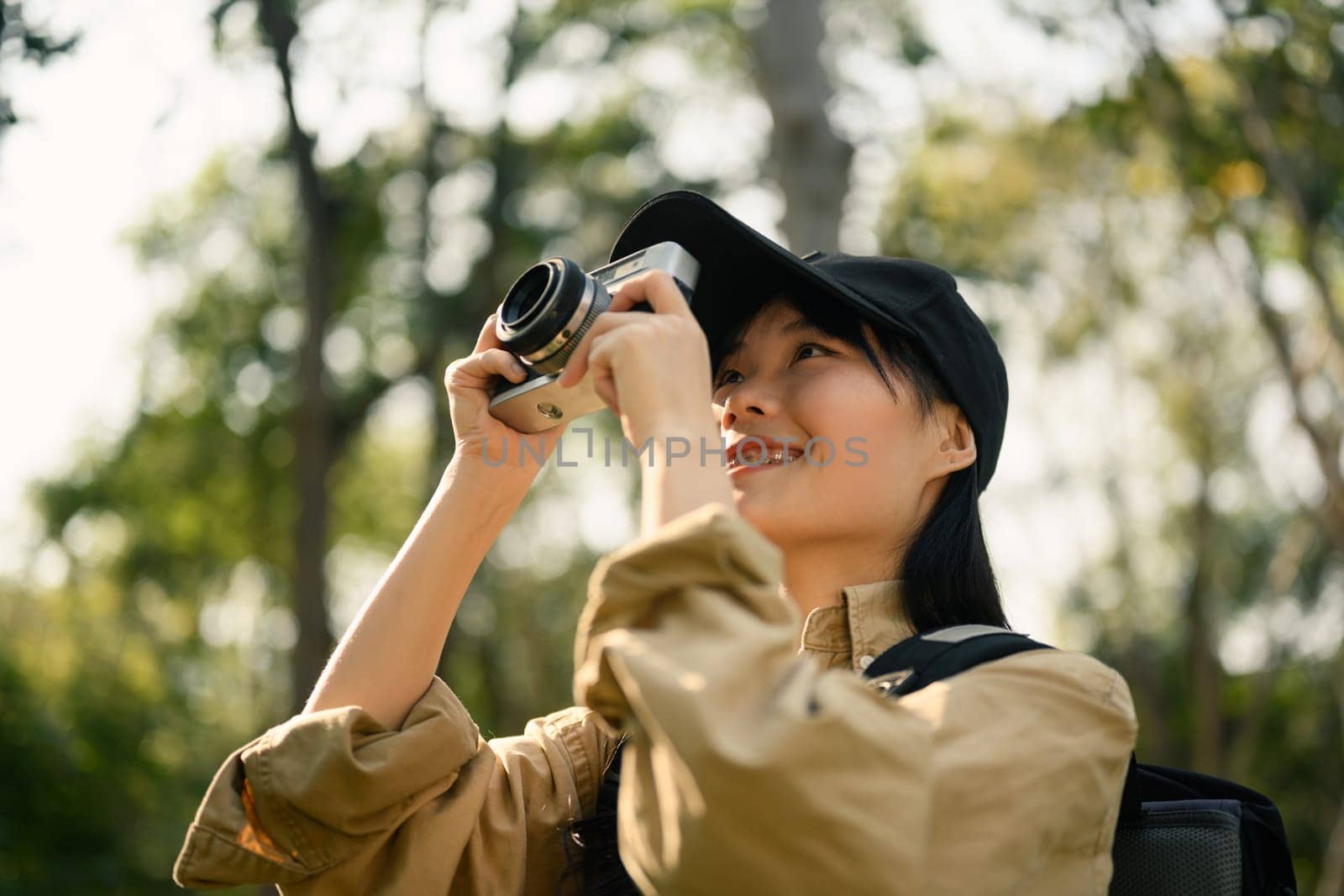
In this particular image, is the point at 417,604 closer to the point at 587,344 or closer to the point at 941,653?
the point at 587,344

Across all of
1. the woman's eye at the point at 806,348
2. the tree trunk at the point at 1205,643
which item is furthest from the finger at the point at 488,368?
the tree trunk at the point at 1205,643

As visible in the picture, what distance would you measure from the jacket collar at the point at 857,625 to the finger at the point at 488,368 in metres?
0.62

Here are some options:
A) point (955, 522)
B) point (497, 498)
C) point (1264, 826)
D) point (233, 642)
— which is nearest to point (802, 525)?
point (955, 522)

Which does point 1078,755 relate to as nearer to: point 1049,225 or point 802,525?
point 802,525

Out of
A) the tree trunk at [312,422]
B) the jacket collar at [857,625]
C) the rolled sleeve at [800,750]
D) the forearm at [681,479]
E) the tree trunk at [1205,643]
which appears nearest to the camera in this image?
the rolled sleeve at [800,750]

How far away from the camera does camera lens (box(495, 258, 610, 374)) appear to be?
1846 millimetres

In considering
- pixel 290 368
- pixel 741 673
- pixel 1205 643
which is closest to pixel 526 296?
pixel 741 673

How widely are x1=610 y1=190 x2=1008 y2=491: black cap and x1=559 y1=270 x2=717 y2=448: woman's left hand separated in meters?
0.35

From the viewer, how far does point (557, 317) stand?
1850 mm

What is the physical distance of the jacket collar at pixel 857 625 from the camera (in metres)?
1.99

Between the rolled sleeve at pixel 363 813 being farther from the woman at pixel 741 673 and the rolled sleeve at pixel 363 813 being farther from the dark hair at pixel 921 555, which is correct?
the dark hair at pixel 921 555

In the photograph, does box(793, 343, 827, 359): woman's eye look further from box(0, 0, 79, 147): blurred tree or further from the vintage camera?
box(0, 0, 79, 147): blurred tree

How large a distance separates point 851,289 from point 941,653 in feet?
2.01

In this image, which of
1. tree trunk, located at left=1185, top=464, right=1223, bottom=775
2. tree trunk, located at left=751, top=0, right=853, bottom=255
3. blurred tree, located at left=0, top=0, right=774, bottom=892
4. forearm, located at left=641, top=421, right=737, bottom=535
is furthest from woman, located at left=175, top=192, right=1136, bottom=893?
tree trunk, located at left=1185, top=464, right=1223, bottom=775
